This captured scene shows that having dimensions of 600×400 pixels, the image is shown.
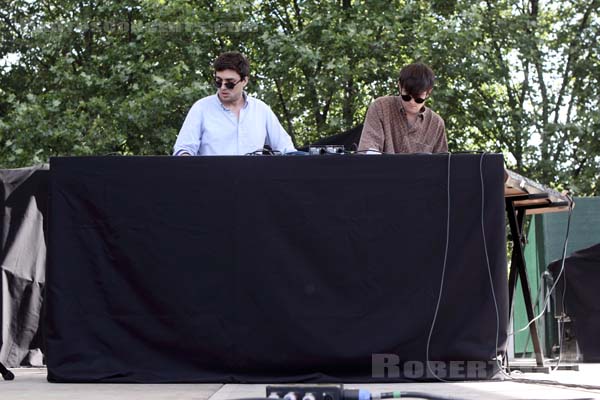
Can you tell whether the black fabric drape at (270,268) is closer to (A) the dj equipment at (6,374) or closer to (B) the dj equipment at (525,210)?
(A) the dj equipment at (6,374)

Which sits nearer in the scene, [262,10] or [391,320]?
[391,320]

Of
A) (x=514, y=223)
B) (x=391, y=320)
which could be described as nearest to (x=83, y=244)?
(x=391, y=320)

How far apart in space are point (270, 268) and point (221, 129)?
3.74 ft

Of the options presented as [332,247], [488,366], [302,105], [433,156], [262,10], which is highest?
[262,10]

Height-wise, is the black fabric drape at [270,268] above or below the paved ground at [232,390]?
above

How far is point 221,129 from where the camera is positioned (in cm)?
468

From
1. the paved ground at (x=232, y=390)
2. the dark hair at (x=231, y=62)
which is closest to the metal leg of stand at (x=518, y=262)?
the paved ground at (x=232, y=390)

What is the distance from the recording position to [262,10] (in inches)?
655

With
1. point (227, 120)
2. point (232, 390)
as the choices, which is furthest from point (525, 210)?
point (232, 390)

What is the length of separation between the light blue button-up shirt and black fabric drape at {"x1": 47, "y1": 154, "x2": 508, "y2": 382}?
79 cm

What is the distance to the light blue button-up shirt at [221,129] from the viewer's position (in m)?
4.62

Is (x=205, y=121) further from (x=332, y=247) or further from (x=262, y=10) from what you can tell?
(x=262, y=10)

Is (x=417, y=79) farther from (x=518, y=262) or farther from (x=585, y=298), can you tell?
(x=585, y=298)

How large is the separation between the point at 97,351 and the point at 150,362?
0.22 m
